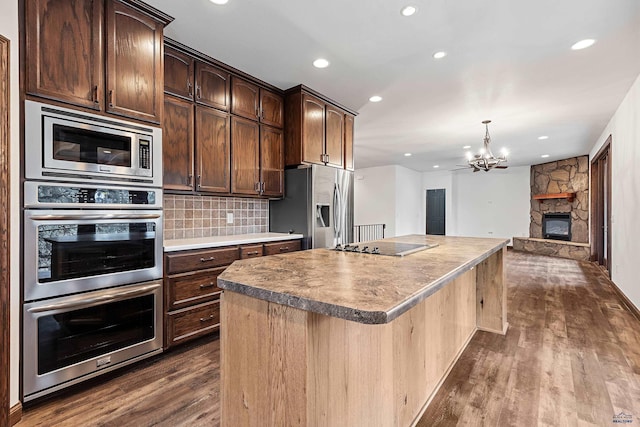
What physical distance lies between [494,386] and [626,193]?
3393 millimetres

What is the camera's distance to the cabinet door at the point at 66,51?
1.72 metres

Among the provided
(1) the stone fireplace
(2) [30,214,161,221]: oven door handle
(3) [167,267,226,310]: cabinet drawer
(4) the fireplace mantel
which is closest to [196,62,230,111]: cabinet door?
(2) [30,214,161,221]: oven door handle

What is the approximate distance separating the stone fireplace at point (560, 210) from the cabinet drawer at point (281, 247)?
293 inches

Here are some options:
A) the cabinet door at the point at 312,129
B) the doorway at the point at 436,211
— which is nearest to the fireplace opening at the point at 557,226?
the doorway at the point at 436,211

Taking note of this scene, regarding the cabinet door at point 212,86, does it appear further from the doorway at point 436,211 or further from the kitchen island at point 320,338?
the doorway at point 436,211

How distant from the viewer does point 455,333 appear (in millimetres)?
2357

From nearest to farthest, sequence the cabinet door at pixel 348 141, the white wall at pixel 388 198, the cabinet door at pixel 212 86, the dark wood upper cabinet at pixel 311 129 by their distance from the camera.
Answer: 1. the cabinet door at pixel 212 86
2. the dark wood upper cabinet at pixel 311 129
3. the cabinet door at pixel 348 141
4. the white wall at pixel 388 198

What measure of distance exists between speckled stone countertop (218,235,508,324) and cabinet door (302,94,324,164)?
2091 millimetres

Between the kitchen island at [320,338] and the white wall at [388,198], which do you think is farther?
the white wall at [388,198]

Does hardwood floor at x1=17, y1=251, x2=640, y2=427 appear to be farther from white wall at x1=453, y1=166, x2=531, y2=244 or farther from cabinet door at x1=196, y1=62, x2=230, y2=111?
white wall at x1=453, y1=166, x2=531, y2=244

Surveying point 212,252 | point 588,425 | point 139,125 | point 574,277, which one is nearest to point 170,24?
point 139,125

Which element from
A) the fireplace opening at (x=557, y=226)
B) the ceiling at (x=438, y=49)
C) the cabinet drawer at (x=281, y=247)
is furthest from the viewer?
the fireplace opening at (x=557, y=226)

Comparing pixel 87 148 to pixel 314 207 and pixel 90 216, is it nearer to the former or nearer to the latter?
pixel 90 216

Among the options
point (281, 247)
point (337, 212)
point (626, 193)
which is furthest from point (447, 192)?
point (281, 247)
